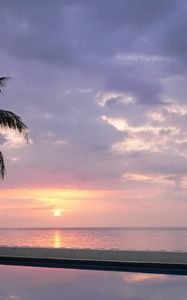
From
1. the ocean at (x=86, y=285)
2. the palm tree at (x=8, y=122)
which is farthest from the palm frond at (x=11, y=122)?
the ocean at (x=86, y=285)

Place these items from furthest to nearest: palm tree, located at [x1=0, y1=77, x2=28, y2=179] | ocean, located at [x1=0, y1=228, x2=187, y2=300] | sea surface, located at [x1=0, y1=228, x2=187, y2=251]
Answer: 1. sea surface, located at [x1=0, y1=228, x2=187, y2=251]
2. palm tree, located at [x1=0, y1=77, x2=28, y2=179]
3. ocean, located at [x1=0, y1=228, x2=187, y2=300]

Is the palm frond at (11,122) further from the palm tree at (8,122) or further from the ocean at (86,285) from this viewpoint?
the ocean at (86,285)

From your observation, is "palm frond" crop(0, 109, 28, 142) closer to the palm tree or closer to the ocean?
the palm tree

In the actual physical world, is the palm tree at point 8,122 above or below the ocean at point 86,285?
above

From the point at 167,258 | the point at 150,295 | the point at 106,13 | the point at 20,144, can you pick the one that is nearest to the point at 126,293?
the point at 150,295

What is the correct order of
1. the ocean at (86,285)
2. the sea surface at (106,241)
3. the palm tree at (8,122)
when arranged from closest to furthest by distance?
1. the ocean at (86,285)
2. the palm tree at (8,122)
3. the sea surface at (106,241)

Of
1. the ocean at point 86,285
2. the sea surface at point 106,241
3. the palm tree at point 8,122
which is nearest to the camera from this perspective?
the ocean at point 86,285

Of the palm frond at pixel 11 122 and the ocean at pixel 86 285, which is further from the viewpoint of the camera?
the palm frond at pixel 11 122

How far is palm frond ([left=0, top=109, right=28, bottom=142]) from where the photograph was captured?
16812 mm

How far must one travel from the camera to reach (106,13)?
626 inches

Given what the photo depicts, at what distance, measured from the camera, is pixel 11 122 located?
16.9 metres

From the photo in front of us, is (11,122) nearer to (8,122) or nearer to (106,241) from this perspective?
(8,122)

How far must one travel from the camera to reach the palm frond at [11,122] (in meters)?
16.8

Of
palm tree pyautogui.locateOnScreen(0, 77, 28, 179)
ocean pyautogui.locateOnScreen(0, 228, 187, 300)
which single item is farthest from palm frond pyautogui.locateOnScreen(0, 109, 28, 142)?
ocean pyautogui.locateOnScreen(0, 228, 187, 300)
